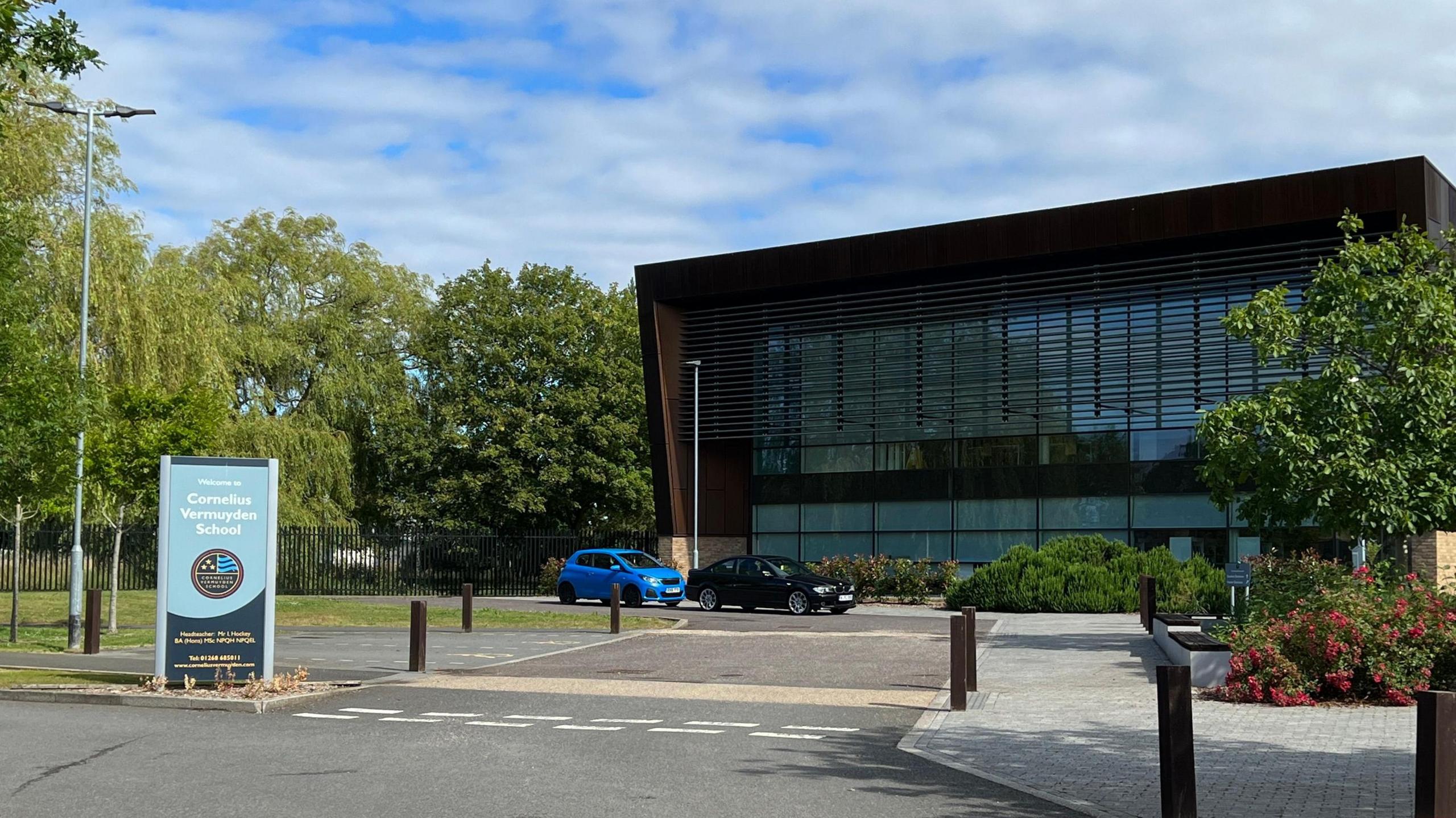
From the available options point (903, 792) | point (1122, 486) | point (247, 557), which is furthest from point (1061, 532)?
point (903, 792)

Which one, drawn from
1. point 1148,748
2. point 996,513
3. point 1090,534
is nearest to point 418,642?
point 1148,748

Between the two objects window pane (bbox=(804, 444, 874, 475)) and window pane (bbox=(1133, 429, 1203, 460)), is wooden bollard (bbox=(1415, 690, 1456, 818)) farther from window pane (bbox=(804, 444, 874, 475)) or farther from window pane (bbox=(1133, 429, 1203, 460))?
window pane (bbox=(804, 444, 874, 475))

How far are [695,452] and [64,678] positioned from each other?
1072 inches

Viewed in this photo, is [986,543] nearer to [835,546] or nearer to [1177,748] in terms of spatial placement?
[835,546]

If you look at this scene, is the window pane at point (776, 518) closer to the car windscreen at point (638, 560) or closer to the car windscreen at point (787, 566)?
the car windscreen at point (638, 560)

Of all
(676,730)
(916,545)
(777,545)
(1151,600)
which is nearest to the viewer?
(676,730)

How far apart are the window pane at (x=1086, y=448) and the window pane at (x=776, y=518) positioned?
8.49 meters

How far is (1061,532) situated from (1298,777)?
3025 centimetres

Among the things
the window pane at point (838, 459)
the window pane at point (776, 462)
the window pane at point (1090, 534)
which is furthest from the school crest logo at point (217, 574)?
the window pane at point (776, 462)

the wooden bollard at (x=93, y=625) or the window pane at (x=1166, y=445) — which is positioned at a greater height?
the window pane at (x=1166, y=445)

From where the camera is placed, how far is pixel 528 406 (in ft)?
164

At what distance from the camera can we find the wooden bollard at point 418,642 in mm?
18250

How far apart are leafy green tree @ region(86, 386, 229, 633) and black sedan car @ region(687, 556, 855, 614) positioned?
13.0 metres

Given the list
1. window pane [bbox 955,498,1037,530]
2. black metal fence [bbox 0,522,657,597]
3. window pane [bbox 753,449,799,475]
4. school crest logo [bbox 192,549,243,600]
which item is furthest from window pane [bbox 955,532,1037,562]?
school crest logo [bbox 192,549,243,600]
